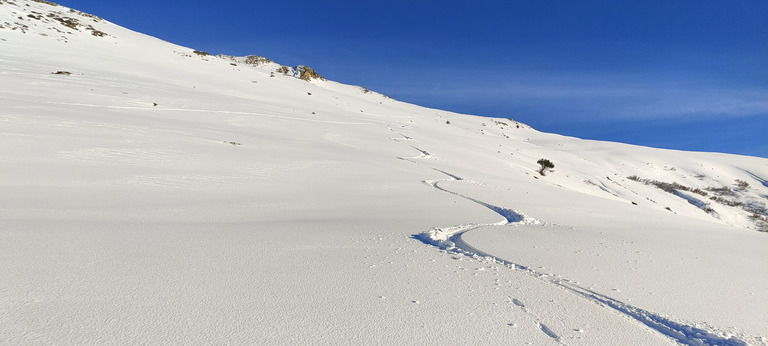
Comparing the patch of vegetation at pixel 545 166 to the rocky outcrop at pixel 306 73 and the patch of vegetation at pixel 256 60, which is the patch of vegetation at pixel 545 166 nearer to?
the rocky outcrop at pixel 306 73

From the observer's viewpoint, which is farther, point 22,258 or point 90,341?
point 22,258

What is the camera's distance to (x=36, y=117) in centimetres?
910

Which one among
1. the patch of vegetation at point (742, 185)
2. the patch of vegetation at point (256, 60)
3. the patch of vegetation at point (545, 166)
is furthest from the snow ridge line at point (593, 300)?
the patch of vegetation at point (256, 60)

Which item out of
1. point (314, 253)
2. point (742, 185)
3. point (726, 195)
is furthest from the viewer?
point (742, 185)

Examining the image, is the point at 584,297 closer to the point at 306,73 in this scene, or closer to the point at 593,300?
the point at 593,300

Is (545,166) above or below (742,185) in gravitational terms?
below

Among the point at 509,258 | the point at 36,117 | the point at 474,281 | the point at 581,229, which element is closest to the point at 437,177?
the point at 581,229

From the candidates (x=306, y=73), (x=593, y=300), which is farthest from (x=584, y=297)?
(x=306, y=73)

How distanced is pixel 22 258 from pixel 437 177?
8143 mm

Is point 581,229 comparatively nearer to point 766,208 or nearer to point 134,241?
point 134,241

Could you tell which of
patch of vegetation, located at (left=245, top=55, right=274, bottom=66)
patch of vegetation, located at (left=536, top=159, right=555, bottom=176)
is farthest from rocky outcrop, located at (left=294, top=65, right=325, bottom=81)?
patch of vegetation, located at (left=536, top=159, right=555, bottom=176)

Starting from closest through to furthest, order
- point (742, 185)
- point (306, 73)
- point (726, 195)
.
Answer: point (726, 195)
point (742, 185)
point (306, 73)

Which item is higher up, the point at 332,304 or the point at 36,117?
the point at 332,304

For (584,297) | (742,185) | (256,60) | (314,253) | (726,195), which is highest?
Result: (256,60)
